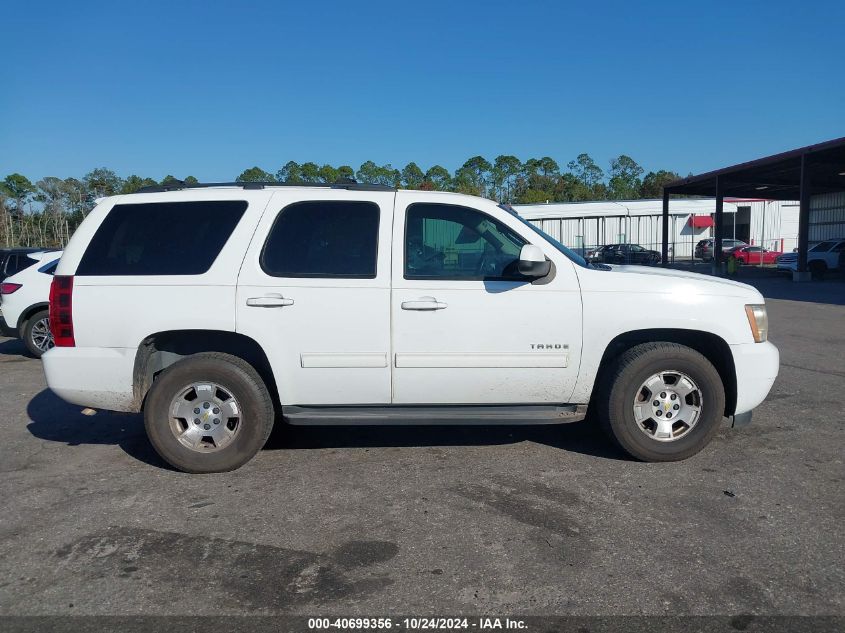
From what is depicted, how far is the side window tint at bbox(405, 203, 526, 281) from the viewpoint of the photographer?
4.84 meters

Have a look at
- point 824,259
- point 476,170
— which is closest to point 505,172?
point 476,170

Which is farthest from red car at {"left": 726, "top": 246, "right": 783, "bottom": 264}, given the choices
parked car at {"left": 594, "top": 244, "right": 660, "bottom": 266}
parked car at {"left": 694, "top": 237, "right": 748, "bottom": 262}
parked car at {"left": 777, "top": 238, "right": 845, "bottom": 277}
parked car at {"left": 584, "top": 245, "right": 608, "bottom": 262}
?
parked car at {"left": 777, "top": 238, "right": 845, "bottom": 277}

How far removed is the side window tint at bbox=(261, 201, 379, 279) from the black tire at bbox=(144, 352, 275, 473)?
2.44 ft

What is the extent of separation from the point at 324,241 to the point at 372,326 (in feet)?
2.32

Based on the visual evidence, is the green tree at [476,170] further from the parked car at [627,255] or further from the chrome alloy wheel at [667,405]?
the chrome alloy wheel at [667,405]

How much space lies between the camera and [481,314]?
186 inches

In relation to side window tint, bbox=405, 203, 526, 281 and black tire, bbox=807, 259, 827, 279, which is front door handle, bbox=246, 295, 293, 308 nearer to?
side window tint, bbox=405, 203, 526, 281

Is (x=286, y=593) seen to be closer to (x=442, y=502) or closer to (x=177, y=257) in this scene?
(x=442, y=502)

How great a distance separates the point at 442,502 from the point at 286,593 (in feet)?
4.29

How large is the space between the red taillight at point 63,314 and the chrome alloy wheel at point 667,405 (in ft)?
13.0

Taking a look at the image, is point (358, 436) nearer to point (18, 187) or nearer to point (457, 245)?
point (457, 245)

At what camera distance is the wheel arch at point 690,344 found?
4.95m

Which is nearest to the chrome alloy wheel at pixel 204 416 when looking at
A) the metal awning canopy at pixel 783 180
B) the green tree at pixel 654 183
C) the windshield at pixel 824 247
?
the metal awning canopy at pixel 783 180

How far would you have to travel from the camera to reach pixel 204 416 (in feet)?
16.1
